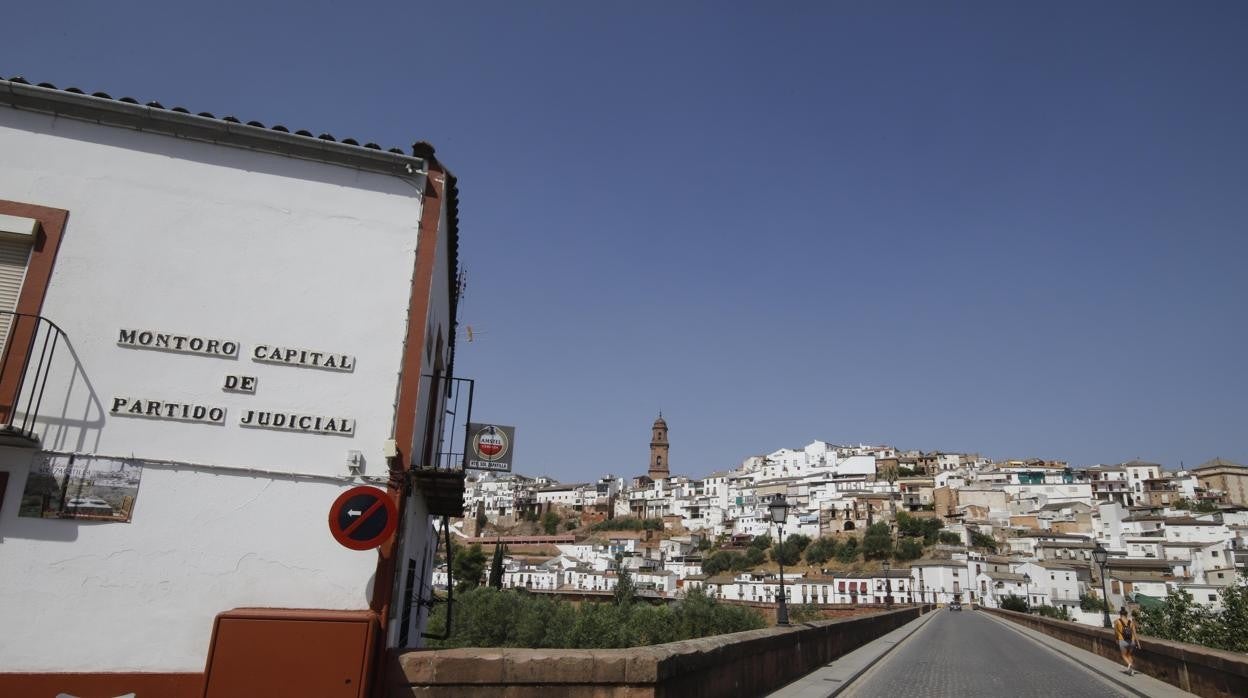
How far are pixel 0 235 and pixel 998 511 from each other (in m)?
134

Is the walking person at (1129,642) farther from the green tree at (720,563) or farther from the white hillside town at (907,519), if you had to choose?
the green tree at (720,563)

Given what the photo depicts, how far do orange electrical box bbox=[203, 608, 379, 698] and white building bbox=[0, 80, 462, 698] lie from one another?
44mm

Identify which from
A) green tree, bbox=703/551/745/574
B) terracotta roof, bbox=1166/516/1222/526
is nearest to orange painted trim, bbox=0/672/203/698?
green tree, bbox=703/551/745/574

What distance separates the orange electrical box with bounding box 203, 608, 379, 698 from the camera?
567 centimetres

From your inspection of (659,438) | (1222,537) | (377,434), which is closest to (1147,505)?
(1222,537)

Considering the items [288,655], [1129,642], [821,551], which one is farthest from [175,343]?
[821,551]

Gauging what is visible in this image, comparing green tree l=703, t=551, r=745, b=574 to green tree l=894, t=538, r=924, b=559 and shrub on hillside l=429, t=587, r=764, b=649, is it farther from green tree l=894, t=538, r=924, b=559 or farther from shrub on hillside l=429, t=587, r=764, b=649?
shrub on hillside l=429, t=587, r=764, b=649

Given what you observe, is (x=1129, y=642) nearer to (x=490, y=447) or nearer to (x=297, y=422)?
(x=490, y=447)

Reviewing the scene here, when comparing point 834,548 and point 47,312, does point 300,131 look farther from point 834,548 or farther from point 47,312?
point 834,548

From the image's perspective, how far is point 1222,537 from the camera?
83500mm

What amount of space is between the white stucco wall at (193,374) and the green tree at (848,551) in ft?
351

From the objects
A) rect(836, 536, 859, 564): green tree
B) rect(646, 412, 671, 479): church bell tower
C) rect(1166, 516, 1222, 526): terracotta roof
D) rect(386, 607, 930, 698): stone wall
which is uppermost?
rect(646, 412, 671, 479): church bell tower

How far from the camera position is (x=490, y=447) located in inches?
344

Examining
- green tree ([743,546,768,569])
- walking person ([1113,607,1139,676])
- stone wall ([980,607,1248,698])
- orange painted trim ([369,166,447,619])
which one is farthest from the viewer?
green tree ([743,546,768,569])
